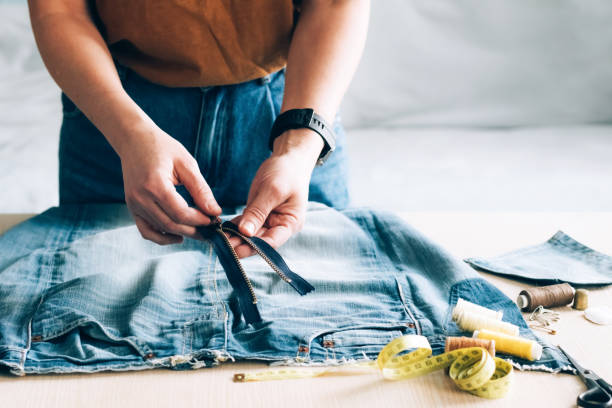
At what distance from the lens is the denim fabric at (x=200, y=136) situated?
3.61 ft

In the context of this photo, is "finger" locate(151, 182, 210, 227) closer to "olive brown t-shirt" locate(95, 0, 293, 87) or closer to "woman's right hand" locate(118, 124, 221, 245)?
"woman's right hand" locate(118, 124, 221, 245)

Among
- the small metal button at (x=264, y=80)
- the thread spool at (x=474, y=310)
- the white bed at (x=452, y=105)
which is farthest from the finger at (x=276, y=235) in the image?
the white bed at (x=452, y=105)

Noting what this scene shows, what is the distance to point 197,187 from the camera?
33.2 inches

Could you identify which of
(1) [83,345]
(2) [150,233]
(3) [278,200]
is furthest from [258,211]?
(1) [83,345]

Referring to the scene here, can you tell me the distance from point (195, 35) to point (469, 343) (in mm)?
636

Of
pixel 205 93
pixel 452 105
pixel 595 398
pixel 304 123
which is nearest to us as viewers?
pixel 595 398

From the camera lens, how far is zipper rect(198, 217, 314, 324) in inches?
31.0

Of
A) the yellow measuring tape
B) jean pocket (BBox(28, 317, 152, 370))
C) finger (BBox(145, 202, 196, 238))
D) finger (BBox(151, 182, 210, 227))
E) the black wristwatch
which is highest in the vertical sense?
the black wristwatch

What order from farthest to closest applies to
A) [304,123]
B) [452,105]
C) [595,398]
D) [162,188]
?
[452,105] → [304,123] → [162,188] → [595,398]

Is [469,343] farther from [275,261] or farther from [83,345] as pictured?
[83,345]

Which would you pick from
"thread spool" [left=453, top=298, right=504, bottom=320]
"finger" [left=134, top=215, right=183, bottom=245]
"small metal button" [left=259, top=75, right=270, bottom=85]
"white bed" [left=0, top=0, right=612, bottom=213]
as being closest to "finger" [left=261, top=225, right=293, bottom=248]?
"finger" [left=134, top=215, right=183, bottom=245]

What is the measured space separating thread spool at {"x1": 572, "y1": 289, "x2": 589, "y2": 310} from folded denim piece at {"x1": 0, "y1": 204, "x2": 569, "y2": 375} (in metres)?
→ 0.10

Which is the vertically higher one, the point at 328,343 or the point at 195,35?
the point at 195,35

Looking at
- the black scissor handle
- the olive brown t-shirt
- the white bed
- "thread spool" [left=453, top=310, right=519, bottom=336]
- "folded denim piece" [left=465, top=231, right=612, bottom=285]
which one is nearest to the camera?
the black scissor handle
